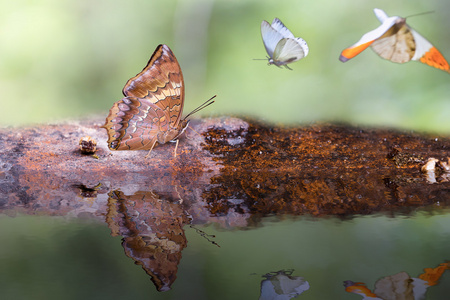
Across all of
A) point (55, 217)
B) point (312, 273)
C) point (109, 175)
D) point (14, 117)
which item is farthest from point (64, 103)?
point (312, 273)

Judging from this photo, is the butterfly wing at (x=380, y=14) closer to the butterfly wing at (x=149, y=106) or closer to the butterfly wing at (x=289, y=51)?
the butterfly wing at (x=289, y=51)

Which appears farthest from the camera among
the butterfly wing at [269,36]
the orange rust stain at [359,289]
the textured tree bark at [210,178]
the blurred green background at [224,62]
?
the blurred green background at [224,62]

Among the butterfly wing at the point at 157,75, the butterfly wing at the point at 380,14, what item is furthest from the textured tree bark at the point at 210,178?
the butterfly wing at the point at 380,14

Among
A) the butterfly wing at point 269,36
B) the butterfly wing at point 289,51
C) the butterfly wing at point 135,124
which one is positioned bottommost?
the butterfly wing at point 135,124

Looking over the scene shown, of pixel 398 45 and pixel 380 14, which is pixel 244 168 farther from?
pixel 380 14

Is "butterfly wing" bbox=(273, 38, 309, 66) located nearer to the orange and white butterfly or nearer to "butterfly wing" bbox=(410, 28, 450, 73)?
the orange and white butterfly

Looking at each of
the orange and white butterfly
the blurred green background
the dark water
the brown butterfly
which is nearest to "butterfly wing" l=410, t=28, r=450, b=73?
the orange and white butterfly
